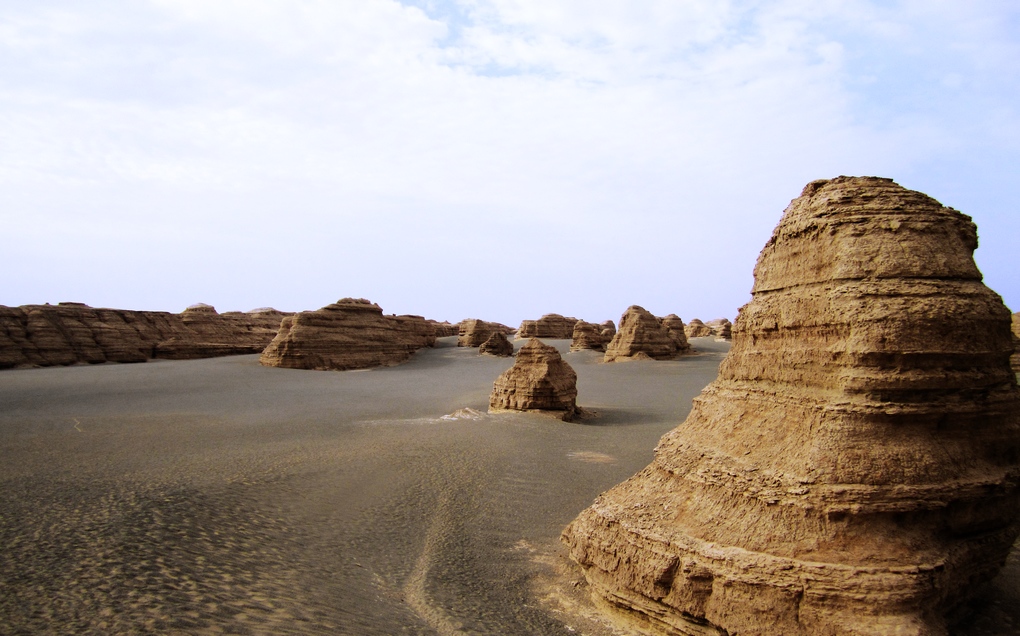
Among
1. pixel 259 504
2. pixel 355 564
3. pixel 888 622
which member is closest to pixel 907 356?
pixel 888 622

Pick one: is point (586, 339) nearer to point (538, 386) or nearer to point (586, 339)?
point (586, 339)

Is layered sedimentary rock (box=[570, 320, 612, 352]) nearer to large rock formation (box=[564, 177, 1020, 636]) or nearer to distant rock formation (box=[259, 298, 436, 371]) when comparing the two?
distant rock formation (box=[259, 298, 436, 371])

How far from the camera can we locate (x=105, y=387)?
64.1ft

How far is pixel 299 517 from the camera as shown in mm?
7570

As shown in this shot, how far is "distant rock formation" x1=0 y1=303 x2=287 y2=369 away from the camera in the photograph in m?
28.2

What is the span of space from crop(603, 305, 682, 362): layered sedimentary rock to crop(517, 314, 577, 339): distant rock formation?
15.9m

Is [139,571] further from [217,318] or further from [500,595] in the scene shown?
[217,318]

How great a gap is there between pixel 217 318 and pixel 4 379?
54.5ft

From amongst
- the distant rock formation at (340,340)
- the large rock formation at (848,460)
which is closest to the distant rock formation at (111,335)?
the distant rock formation at (340,340)

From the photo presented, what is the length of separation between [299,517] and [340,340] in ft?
77.5

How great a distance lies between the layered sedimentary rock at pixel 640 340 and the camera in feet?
110

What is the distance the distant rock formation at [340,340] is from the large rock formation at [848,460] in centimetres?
2536

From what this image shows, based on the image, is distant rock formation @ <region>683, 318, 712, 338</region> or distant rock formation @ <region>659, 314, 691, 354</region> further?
distant rock formation @ <region>683, 318, 712, 338</region>

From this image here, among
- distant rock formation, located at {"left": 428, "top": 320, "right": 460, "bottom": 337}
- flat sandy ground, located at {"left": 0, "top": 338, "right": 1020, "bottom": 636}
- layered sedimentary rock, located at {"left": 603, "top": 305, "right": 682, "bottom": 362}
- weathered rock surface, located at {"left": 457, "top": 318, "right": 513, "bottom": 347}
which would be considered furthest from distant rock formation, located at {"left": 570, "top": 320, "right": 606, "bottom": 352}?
flat sandy ground, located at {"left": 0, "top": 338, "right": 1020, "bottom": 636}
